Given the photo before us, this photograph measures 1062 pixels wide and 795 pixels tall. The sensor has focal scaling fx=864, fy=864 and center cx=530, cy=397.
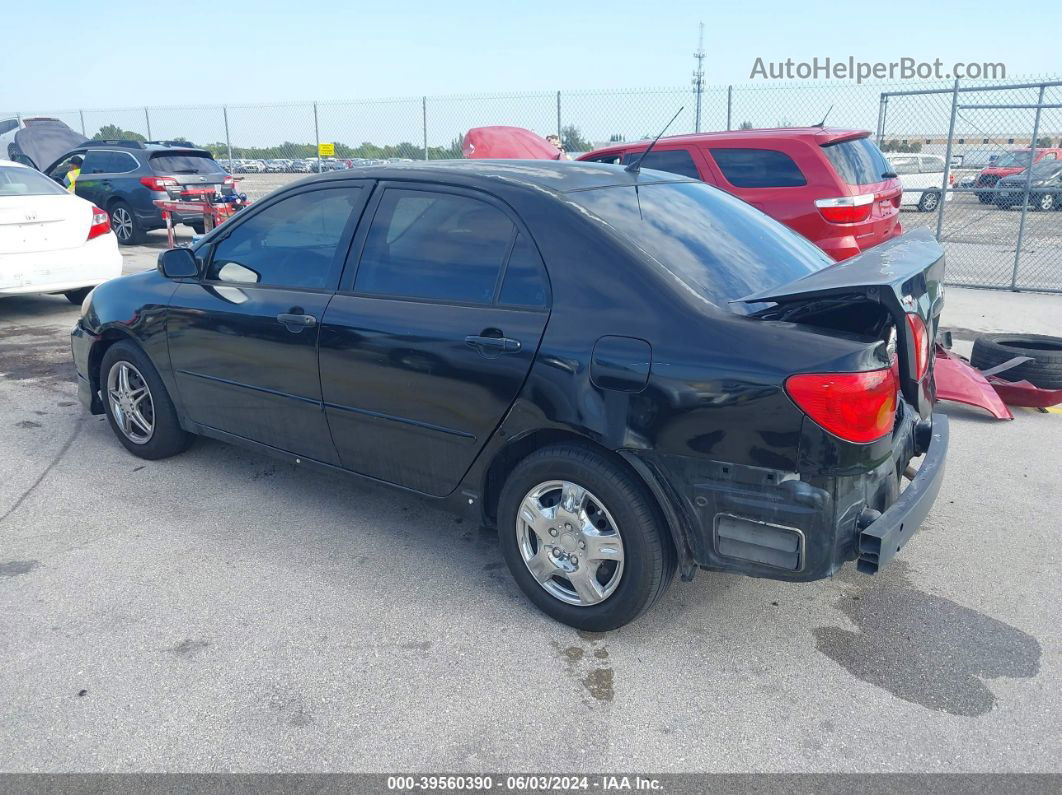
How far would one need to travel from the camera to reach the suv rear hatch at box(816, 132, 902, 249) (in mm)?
7723

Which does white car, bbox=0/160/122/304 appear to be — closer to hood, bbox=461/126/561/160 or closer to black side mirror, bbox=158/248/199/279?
black side mirror, bbox=158/248/199/279

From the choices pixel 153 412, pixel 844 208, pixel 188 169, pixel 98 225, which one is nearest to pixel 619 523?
pixel 153 412

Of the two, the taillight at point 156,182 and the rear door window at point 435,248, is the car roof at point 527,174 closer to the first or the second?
the rear door window at point 435,248

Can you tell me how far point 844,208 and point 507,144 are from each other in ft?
18.1

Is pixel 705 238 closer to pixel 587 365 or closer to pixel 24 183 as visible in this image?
pixel 587 365

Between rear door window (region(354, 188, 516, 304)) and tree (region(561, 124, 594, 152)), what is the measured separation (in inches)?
489

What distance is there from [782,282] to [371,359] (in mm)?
1666

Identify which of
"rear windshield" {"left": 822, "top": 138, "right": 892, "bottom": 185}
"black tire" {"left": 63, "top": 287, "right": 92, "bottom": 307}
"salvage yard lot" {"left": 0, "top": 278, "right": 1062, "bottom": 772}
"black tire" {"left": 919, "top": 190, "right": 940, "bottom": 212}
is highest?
"rear windshield" {"left": 822, "top": 138, "right": 892, "bottom": 185}

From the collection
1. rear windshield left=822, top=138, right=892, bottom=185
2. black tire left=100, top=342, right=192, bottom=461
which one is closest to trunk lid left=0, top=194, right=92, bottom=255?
black tire left=100, top=342, right=192, bottom=461

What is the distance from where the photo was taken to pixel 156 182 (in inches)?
544

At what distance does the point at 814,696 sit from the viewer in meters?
2.83

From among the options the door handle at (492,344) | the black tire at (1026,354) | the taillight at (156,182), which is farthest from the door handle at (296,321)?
the taillight at (156,182)

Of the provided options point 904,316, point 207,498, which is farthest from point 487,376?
point 207,498

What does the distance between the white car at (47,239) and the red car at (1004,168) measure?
11263 millimetres
